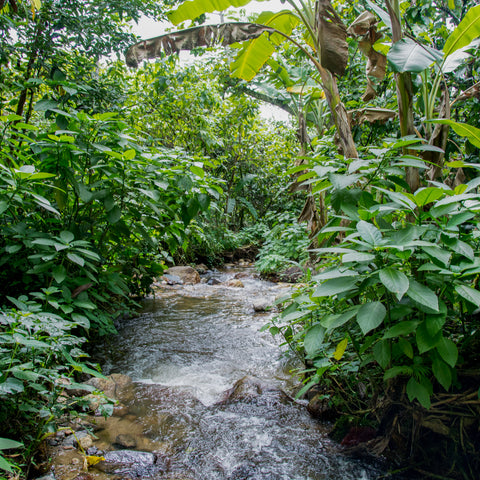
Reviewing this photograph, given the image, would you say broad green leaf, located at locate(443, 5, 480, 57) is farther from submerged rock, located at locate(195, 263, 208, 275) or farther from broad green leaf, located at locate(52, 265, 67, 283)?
submerged rock, located at locate(195, 263, 208, 275)

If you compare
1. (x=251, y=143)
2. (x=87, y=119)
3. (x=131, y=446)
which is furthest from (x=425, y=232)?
(x=251, y=143)

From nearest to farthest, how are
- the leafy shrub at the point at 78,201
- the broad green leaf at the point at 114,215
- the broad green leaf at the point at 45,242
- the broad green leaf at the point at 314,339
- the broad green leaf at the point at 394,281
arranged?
1. the broad green leaf at the point at 394,281
2. the broad green leaf at the point at 314,339
3. the broad green leaf at the point at 45,242
4. the leafy shrub at the point at 78,201
5. the broad green leaf at the point at 114,215

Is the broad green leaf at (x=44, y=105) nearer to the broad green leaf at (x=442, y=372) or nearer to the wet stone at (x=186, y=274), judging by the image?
the broad green leaf at (x=442, y=372)

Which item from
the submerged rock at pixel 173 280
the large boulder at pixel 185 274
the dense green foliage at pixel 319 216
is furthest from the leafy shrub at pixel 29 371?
the large boulder at pixel 185 274

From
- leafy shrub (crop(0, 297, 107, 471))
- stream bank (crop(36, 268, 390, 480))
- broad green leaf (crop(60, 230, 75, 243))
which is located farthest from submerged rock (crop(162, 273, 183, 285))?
leafy shrub (crop(0, 297, 107, 471))

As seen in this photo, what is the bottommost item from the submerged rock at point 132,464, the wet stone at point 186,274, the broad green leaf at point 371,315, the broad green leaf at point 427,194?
the wet stone at point 186,274

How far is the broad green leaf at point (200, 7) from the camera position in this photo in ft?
8.63

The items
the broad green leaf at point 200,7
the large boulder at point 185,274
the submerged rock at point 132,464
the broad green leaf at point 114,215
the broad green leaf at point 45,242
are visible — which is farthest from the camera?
the large boulder at point 185,274

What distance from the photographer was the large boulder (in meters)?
6.64

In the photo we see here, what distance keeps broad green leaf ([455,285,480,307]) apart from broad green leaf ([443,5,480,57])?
1.71m

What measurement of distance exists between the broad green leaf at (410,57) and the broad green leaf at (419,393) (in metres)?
1.54

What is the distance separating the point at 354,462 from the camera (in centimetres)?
151

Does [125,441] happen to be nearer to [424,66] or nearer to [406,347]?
[406,347]

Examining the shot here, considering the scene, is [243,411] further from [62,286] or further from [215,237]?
[215,237]
